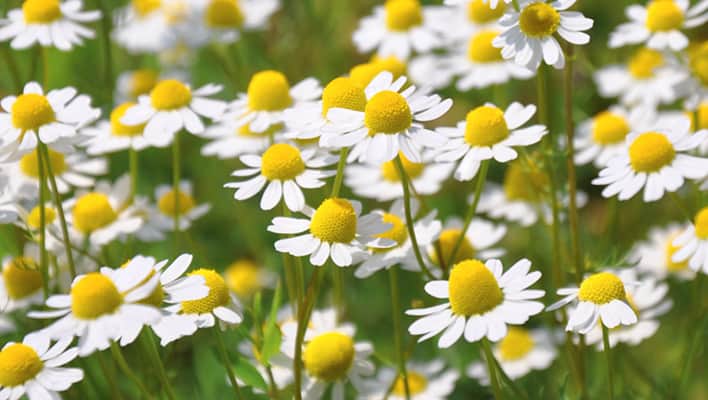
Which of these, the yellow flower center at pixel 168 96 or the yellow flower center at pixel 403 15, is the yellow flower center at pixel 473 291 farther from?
the yellow flower center at pixel 403 15

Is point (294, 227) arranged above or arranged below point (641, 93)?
above

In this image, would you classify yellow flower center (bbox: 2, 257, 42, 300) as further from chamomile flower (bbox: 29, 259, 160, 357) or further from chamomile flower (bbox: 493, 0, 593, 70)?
chamomile flower (bbox: 493, 0, 593, 70)

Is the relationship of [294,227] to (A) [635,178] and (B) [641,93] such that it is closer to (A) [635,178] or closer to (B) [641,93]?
(A) [635,178]

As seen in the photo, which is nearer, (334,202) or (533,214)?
(334,202)

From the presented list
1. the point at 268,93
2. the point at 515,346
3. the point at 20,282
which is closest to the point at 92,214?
the point at 20,282

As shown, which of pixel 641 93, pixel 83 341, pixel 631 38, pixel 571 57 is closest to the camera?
pixel 83 341

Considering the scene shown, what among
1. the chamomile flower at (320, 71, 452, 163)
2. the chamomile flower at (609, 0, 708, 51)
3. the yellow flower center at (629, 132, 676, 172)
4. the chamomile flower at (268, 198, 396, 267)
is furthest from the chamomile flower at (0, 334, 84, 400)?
the chamomile flower at (609, 0, 708, 51)

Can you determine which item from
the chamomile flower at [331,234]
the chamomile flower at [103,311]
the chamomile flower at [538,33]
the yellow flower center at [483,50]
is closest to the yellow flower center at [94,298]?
the chamomile flower at [103,311]

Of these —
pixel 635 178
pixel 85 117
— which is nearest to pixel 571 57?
pixel 635 178

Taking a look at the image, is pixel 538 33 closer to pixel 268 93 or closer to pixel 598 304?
pixel 598 304
